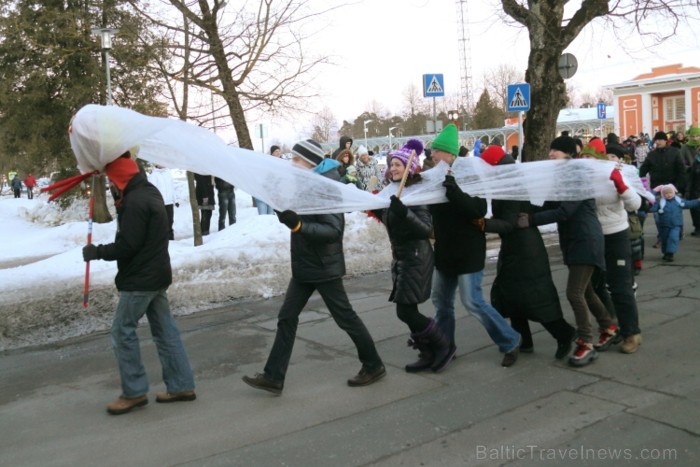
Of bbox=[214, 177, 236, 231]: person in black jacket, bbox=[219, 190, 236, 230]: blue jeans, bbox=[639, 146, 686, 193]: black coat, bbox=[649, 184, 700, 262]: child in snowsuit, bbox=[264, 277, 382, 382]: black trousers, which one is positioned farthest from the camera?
bbox=[219, 190, 236, 230]: blue jeans

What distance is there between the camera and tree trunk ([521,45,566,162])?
44.6ft

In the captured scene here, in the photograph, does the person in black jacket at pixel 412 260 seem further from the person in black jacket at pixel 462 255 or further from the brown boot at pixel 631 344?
the brown boot at pixel 631 344

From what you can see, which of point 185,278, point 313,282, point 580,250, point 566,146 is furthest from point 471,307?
point 185,278

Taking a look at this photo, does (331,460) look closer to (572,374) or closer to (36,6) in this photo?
(572,374)

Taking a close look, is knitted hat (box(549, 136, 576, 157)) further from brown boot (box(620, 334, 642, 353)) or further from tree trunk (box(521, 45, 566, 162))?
tree trunk (box(521, 45, 566, 162))

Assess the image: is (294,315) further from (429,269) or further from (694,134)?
(694,134)

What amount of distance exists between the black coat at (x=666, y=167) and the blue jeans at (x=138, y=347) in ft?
31.0

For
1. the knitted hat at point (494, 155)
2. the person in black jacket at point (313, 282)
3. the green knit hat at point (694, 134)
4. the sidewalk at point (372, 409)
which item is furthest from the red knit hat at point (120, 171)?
the green knit hat at point (694, 134)

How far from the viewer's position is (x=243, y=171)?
474 cm

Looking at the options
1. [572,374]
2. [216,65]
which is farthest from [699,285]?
[216,65]

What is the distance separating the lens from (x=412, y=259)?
4.88 meters

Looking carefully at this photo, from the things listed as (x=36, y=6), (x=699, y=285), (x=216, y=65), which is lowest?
(x=699, y=285)

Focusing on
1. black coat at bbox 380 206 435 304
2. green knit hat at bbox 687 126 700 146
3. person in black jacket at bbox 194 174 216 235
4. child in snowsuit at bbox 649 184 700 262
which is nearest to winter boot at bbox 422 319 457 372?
black coat at bbox 380 206 435 304

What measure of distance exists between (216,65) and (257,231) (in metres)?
4.42
